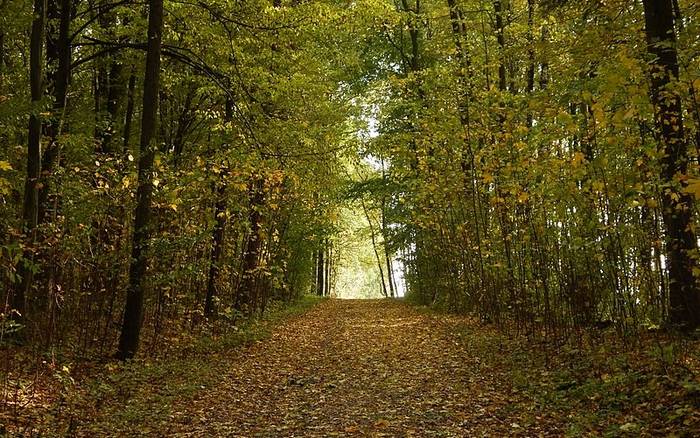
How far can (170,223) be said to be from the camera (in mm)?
10555

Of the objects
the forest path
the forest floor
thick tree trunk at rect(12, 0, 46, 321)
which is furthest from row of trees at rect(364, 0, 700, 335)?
thick tree trunk at rect(12, 0, 46, 321)

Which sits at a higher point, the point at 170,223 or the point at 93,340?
the point at 170,223

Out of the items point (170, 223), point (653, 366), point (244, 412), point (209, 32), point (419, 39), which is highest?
point (419, 39)

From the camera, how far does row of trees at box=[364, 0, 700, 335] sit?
5980 mm

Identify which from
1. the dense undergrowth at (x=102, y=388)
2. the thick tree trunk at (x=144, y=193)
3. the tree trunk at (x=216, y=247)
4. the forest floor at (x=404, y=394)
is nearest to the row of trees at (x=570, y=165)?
the forest floor at (x=404, y=394)

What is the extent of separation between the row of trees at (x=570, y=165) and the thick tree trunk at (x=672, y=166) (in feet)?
0.06

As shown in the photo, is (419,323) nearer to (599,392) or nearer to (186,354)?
(186,354)

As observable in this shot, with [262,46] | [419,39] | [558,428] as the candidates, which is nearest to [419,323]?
[262,46]

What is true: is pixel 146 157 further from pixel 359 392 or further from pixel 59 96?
pixel 359 392

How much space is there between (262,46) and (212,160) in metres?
2.94

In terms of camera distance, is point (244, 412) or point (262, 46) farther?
point (262, 46)

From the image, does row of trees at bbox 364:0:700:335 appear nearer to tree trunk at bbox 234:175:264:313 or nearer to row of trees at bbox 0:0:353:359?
row of trees at bbox 0:0:353:359

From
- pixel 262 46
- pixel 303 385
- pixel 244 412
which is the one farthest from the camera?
pixel 262 46

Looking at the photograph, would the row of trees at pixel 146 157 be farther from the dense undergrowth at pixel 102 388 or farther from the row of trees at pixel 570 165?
the row of trees at pixel 570 165
